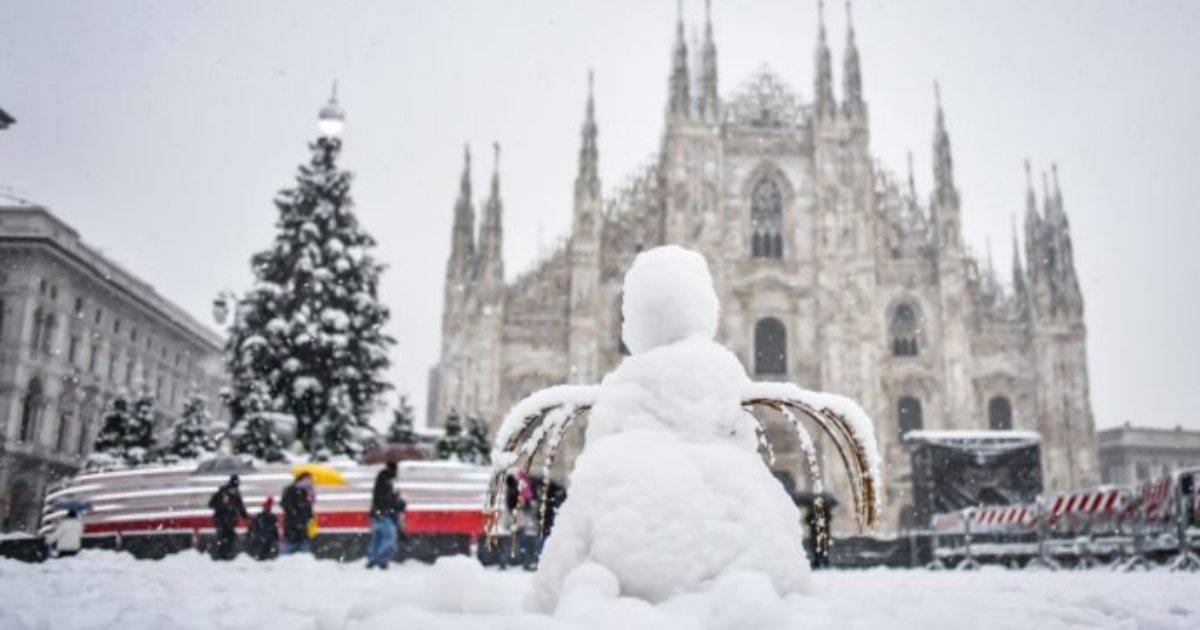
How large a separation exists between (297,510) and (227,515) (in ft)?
3.36

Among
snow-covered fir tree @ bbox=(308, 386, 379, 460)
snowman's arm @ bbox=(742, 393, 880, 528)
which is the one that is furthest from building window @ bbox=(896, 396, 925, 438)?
snowman's arm @ bbox=(742, 393, 880, 528)

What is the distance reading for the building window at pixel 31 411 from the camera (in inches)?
1255

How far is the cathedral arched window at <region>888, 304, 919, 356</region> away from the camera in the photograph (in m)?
33.4

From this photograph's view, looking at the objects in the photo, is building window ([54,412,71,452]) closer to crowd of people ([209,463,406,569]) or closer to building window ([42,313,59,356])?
building window ([42,313,59,356])

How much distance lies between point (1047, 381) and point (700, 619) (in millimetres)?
33309

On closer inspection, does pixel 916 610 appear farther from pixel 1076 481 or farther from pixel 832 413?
pixel 1076 481

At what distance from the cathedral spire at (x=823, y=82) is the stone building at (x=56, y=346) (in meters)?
26.4

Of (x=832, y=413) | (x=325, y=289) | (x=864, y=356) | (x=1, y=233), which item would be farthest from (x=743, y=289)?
(x=832, y=413)

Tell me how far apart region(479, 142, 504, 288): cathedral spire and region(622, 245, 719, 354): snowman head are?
2860 cm

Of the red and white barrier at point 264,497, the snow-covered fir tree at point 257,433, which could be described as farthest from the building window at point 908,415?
the snow-covered fir tree at point 257,433

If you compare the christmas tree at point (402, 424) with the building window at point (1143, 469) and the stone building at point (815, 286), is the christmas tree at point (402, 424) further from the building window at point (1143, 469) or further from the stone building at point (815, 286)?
the building window at point (1143, 469)

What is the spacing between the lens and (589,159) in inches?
1335

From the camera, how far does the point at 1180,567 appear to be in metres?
12.4

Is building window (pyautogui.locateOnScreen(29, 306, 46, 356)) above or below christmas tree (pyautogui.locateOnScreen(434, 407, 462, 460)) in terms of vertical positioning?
above
